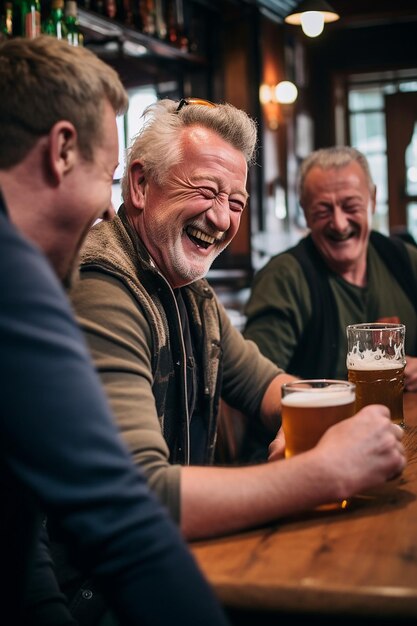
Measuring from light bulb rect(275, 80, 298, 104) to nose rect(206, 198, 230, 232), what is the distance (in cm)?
535

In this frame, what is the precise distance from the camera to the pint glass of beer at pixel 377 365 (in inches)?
66.8

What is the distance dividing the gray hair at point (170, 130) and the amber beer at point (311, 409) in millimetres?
684

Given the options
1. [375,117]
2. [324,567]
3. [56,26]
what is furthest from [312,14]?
[375,117]

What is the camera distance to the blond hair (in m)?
1.09

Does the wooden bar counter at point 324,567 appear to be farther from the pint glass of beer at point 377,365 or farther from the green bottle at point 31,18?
the green bottle at point 31,18

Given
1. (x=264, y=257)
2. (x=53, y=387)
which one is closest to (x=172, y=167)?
(x=53, y=387)

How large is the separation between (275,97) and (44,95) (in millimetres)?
6225

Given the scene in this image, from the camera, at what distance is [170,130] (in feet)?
5.93

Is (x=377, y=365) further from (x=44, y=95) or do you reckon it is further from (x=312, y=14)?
(x=312, y=14)

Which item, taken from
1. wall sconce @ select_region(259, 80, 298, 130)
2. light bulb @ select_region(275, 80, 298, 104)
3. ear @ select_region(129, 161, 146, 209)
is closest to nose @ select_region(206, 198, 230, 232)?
ear @ select_region(129, 161, 146, 209)

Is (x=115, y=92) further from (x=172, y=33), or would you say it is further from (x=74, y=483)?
(x=172, y=33)

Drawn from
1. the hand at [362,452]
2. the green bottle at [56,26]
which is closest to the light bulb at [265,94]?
the green bottle at [56,26]

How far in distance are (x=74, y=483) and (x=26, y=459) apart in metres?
0.06

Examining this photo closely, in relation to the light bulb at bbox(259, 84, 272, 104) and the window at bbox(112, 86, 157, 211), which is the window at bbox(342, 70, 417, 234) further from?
the window at bbox(112, 86, 157, 211)
